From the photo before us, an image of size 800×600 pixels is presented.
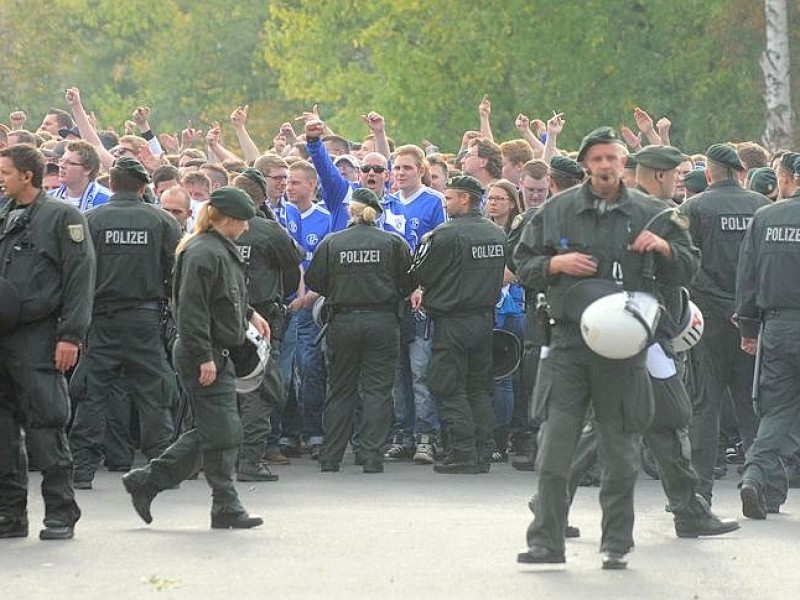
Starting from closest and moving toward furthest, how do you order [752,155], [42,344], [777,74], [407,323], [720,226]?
[42,344], [720,226], [752,155], [407,323], [777,74]

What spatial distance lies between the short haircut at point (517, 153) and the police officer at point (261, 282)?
3.07 metres

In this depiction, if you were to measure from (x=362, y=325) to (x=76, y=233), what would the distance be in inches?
181

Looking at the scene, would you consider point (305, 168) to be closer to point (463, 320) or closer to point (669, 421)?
point (463, 320)

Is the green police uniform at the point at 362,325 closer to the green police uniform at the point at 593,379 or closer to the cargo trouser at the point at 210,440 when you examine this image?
the cargo trouser at the point at 210,440

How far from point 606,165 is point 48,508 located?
11.9 ft

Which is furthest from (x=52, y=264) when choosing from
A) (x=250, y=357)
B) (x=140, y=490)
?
(x=140, y=490)

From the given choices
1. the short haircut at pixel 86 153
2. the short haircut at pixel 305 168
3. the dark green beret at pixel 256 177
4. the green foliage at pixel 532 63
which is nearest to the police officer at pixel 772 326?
the dark green beret at pixel 256 177

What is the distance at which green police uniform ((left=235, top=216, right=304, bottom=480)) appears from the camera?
1719cm

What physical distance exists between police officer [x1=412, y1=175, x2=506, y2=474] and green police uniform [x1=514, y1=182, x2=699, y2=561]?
5543mm

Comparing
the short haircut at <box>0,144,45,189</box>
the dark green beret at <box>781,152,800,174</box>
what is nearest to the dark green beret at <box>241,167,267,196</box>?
the short haircut at <box>0,144,45,189</box>

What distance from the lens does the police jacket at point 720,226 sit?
644 inches

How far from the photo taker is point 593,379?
12125 millimetres

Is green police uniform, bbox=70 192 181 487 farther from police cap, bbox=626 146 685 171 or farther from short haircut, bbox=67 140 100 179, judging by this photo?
police cap, bbox=626 146 685 171

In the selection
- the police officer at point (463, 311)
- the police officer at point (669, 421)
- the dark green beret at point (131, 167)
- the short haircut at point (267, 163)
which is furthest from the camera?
the short haircut at point (267, 163)
